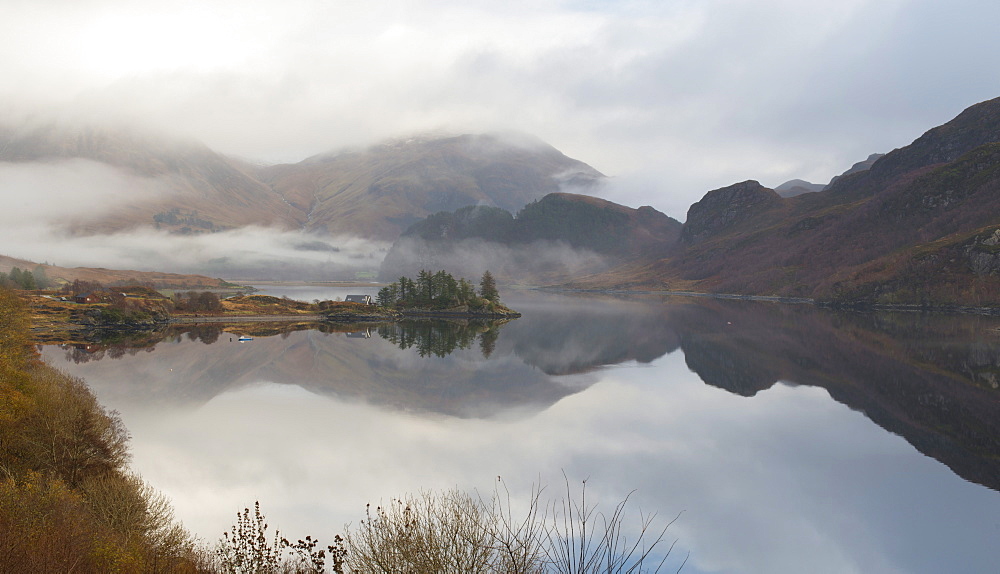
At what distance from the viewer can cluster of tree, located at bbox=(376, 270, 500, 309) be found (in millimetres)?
146875

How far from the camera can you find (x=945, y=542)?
2272 cm

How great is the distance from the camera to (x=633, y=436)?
37.0 metres

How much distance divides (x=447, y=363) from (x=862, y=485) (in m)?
48.2

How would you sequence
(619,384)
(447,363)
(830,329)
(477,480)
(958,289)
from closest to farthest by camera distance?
(477,480) < (619,384) < (447,363) < (830,329) < (958,289)

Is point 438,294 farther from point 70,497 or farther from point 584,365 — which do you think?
point 70,497

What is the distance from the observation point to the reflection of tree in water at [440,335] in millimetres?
84500

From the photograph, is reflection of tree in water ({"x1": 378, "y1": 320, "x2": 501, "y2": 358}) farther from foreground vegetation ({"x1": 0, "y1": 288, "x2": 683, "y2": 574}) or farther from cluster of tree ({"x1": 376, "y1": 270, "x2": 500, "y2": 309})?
foreground vegetation ({"x1": 0, "y1": 288, "x2": 683, "y2": 574})

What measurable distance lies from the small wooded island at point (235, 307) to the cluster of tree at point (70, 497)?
9375 centimetres

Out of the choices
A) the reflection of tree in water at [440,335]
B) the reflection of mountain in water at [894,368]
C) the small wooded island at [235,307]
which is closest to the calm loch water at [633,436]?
the reflection of mountain in water at [894,368]

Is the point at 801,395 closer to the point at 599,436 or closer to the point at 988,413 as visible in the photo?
the point at 988,413

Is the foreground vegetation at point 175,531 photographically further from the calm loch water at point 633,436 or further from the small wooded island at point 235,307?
the small wooded island at point 235,307

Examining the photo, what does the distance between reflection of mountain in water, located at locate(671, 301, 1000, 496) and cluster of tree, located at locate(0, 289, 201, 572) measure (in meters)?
36.2

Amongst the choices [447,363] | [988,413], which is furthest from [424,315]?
[988,413]

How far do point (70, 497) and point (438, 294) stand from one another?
132 metres
